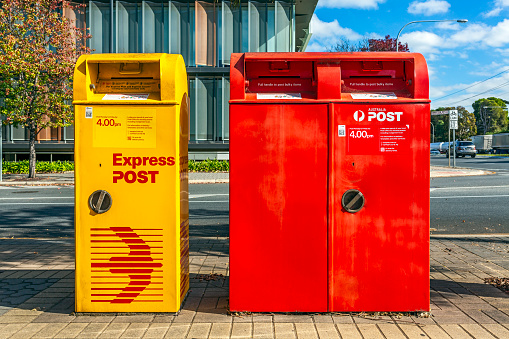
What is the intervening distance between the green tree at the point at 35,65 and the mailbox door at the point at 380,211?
59.0ft

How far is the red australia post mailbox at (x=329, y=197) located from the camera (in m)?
3.82

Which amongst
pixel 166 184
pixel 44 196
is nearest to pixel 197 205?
pixel 44 196

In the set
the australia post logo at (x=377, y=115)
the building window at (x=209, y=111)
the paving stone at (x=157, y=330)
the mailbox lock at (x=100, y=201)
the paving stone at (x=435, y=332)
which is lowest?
the paving stone at (x=157, y=330)

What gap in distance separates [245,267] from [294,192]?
760 millimetres

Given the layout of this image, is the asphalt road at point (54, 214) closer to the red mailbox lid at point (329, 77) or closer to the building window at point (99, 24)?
the red mailbox lid at point (329, 77)

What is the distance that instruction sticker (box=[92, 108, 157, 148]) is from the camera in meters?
3.87

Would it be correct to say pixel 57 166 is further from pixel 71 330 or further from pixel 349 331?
pixel 349 331

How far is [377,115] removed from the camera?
3.82m

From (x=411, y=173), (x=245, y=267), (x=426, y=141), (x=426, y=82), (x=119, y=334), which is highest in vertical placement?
(x=426, y=82)

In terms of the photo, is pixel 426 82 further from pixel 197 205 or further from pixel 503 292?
pixel 197 205

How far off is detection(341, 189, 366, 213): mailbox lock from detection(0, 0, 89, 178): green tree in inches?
710

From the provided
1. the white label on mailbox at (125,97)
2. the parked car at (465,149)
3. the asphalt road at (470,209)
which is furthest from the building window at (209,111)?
the parked car at (465,149)

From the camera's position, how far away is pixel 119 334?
3.52m

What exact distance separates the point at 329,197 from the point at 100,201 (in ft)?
Result: 6.37
